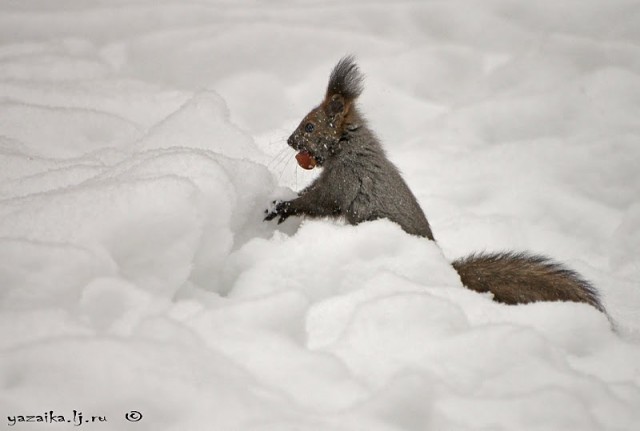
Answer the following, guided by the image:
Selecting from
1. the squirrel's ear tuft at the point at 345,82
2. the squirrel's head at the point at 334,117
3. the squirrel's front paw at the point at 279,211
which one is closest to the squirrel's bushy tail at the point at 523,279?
the squirrel's front paw at the point at 279,211

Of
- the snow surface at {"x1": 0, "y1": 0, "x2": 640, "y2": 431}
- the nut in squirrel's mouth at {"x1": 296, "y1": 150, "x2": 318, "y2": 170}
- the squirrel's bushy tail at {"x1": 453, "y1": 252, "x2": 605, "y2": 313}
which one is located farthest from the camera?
the nut in squirrel's mouth at {"x1": 296, "y1": 150, "x2": 318, "y2": 170}

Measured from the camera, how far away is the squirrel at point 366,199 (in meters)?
3.11

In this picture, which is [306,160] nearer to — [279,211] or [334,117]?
[334,117]

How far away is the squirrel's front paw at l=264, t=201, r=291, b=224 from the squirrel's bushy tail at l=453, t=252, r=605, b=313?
80 centimetres

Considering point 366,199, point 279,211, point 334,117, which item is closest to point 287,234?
point 279,211

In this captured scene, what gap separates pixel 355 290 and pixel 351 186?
1.24 meters

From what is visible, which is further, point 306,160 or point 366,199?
point 306,160

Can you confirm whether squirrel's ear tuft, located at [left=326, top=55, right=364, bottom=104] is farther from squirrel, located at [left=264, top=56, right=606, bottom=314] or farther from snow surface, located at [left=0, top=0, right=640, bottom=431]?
snow surface, located at [left=0, top=0, right=640, bottom=431]

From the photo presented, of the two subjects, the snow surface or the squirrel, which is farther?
the squirrel

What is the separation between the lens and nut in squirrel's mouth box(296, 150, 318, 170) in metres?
3.76

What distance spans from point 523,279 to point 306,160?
126 cm

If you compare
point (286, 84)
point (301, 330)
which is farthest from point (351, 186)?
point (286, 84)

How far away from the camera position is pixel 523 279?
3156mm

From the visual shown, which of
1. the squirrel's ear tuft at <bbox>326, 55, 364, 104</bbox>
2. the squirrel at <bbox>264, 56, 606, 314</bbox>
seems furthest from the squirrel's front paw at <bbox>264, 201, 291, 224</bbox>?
the squirrel's ear tuft at <bbox>326, 55, 364, 104</bbox>
